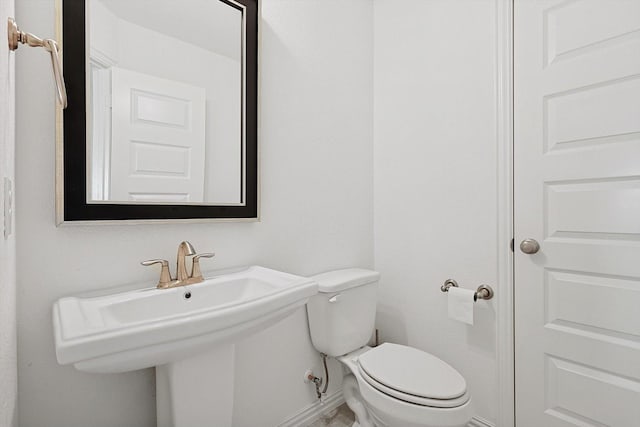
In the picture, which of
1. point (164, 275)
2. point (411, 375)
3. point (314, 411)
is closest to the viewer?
point (164, 275)

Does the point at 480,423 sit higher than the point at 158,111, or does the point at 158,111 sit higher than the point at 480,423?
the point at 158,111

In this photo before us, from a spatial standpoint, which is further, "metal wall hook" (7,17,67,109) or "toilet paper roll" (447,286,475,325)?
"toilet paper roll" (447,286,475,325)

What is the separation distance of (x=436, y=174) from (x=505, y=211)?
373mm

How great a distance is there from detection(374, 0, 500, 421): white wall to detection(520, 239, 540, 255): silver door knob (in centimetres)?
13

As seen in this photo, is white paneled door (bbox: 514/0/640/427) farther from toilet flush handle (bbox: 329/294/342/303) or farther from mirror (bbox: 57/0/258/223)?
mirror (bbox: 57/0/258/223)

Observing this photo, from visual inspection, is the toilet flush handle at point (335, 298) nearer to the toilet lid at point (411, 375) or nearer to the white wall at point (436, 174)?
the toilet lid at point (411, 375)

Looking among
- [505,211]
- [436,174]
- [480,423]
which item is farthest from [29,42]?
[480,423]

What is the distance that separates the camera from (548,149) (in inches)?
51.8

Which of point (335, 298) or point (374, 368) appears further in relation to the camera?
point (335, 298)

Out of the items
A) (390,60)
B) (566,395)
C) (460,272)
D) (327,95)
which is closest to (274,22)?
(327,95)

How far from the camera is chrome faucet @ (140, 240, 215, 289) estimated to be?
108cm

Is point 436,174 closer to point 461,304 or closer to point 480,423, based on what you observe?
point 461,304

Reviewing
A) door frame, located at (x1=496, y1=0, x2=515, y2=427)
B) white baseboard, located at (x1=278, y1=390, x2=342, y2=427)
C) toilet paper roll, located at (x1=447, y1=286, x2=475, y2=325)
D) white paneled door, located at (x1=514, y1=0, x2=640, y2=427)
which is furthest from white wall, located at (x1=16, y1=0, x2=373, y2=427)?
white paneled door, located at (x1=514, y1=0, x2=640, y2=427)

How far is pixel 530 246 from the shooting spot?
1333 millimetres
